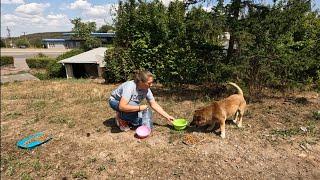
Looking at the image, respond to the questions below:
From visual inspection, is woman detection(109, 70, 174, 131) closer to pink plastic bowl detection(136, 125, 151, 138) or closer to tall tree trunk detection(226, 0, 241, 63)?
pink plastic bowl detection(136, 125, 151, 138)

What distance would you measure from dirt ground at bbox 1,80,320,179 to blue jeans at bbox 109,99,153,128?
0.27 m

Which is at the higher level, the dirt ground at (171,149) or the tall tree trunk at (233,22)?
the tall tree trunk at (233,22)

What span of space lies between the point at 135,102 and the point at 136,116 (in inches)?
15.7

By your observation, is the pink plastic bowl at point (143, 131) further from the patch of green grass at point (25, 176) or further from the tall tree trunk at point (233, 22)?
the tall tree trunk at point (233, 22)

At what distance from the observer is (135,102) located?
5.95 metres

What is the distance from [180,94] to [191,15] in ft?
8.98

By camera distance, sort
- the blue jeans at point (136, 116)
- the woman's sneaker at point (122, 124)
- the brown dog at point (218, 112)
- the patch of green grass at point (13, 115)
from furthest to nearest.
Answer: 1. the patch of green grass at point (13, 115)
2. the woman's sneaker at point (122, 124)
3. the blue jeans at point (136, 116)
4. the brown dog at point (218, 112)

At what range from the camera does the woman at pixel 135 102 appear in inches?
221

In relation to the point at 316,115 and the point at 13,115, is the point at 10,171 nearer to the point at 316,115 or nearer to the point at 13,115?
the point at 13,115

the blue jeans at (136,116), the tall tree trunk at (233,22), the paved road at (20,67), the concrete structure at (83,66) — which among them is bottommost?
the paved road at (20,67)

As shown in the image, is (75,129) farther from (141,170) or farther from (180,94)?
(180,94)

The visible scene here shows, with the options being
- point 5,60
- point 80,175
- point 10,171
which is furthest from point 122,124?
point 5,60

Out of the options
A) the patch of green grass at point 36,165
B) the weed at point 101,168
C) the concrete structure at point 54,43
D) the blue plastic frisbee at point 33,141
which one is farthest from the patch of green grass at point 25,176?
the concrete structure at point 54,43

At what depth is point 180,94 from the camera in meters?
10.2
